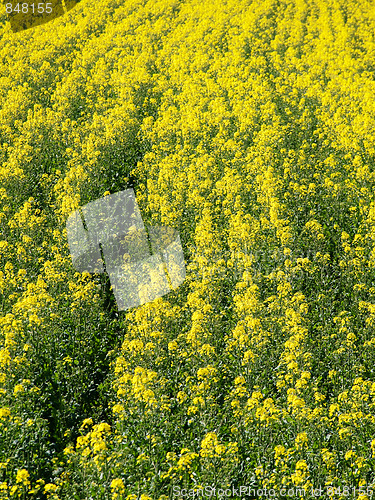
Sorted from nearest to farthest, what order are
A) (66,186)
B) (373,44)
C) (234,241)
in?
(234,241), (66,186), (373,44)

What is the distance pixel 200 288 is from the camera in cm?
855

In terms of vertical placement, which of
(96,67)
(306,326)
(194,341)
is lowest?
(306,326)

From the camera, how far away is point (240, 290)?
28.3 feet

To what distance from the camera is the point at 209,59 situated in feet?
63.0

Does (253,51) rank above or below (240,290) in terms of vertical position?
above

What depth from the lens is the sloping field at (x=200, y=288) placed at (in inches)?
222

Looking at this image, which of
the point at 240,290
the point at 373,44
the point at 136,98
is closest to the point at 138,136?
the point at 136,98

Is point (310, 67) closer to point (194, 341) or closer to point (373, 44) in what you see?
point (373, 44)

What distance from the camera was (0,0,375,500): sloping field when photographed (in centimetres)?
565

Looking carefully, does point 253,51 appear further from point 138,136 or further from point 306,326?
point 306,326

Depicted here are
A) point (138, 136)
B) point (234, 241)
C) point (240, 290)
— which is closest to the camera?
point (240, 290)

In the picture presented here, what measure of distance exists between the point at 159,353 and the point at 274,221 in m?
3.93

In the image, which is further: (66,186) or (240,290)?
(66,186)

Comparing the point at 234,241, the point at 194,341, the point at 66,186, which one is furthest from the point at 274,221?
the point at 66,186
